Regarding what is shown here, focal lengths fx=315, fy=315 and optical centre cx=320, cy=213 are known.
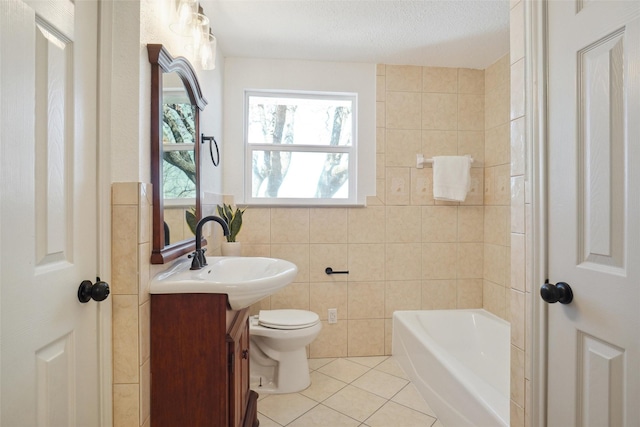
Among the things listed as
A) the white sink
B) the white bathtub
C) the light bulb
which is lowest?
the white bathtub

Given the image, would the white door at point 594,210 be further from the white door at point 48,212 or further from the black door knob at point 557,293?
the white door at point 48,212

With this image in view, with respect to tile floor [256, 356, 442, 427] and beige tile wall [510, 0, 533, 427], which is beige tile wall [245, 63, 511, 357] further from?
beige tile wall [510, 0, 533, 427]

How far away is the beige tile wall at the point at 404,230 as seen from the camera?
7.91 ft

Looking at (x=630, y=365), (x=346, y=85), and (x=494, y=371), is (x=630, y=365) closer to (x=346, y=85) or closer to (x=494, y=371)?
(x=494, y=371)

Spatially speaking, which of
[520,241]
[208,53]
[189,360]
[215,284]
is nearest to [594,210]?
[520,241]

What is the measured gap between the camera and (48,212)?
31.0 inches

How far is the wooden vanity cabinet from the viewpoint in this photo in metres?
1.10

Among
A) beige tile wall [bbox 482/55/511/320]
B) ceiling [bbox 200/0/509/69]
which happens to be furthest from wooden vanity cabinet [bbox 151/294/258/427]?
beige tile wall [bbox 482/55/511/320]

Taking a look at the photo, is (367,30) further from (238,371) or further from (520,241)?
(238,371)

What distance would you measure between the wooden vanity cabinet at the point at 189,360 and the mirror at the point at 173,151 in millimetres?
201

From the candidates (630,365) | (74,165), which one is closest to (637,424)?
(630,365)

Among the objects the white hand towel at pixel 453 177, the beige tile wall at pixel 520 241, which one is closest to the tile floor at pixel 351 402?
the beige tile wall at pixel 520 241

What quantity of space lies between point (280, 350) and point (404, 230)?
4.19ft

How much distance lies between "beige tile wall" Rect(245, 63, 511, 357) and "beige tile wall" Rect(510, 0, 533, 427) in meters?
1.43
